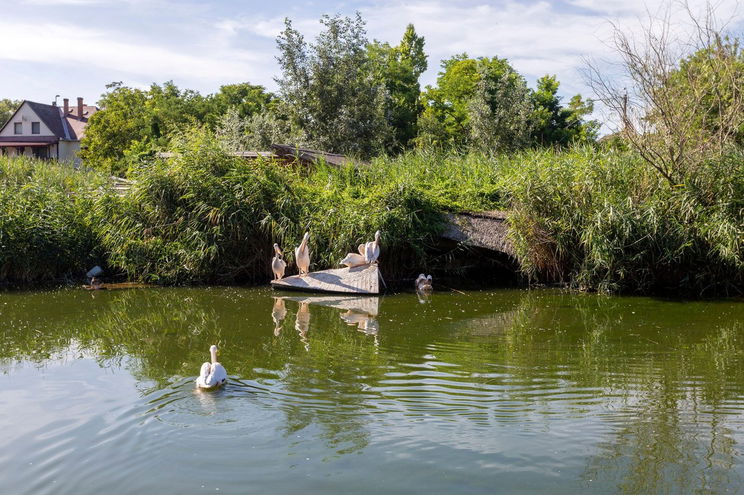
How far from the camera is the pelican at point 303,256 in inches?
546

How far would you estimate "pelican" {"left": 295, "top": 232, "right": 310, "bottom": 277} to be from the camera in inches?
546

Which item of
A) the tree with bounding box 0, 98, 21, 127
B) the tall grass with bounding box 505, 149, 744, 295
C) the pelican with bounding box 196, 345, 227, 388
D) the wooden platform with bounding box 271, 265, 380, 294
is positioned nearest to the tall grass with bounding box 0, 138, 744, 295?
the tall grass with bounding box 505, 149, 744, 295

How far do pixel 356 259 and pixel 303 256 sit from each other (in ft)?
3.35

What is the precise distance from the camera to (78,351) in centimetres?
903

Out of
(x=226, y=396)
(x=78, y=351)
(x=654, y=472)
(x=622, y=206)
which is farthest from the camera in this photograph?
(x=622, y=206)

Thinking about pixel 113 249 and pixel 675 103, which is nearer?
pixel 675 103

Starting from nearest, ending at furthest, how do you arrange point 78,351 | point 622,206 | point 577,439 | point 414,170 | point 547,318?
point 577,439 → point 78,351 → point 547,318 → point 622,206 → point 414,170

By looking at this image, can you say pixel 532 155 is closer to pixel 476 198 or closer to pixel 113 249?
pixel 476 198

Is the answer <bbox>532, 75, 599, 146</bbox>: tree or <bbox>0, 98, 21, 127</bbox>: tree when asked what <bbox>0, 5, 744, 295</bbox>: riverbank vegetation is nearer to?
<bbox>532, 75, 599, 146</bbox>: tree

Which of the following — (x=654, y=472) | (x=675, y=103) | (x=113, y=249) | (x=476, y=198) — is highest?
(x=675, y=103)

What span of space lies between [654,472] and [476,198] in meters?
10.7

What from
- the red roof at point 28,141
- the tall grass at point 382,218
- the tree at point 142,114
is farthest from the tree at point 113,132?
the tall grass at point 382,218

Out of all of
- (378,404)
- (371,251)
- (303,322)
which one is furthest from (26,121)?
(378,404)

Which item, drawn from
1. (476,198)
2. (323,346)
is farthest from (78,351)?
(476,198)
